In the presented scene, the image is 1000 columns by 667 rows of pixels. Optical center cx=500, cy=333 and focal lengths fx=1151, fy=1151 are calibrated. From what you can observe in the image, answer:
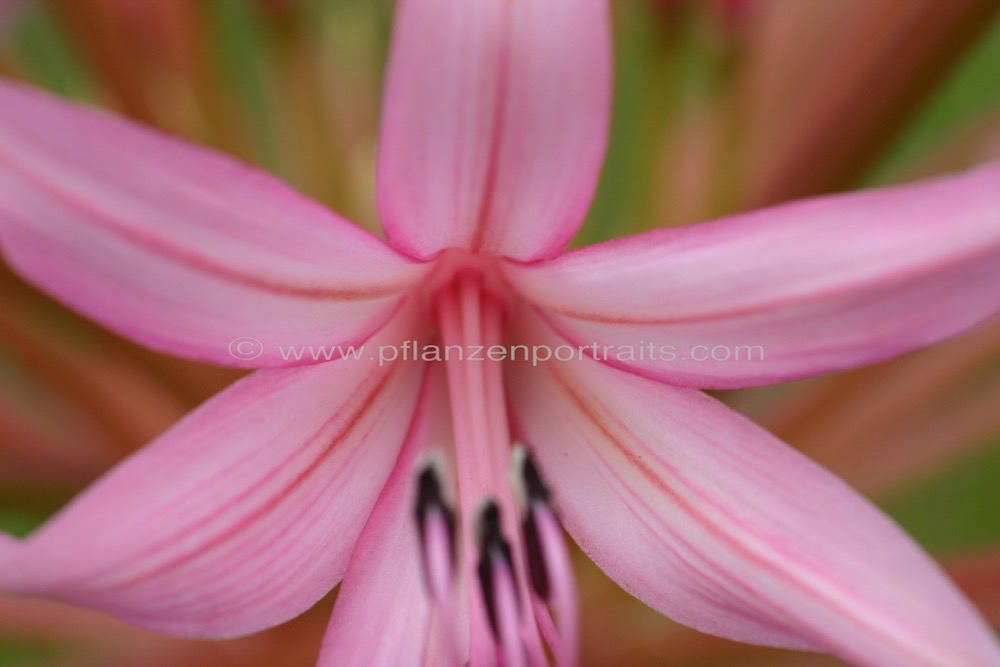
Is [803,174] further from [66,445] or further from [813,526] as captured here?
[66,445]

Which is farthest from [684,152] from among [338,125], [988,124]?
[338,125]

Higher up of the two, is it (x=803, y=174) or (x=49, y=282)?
(x=803, y=174)

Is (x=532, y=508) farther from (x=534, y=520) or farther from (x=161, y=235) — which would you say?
(x=161, y=235)

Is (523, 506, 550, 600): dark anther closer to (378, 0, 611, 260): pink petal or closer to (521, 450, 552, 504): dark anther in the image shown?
(521, 450, 552, 504): dark anther

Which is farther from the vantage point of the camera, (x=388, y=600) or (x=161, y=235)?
(x=388, y=600)

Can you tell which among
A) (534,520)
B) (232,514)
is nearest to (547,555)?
(534,520)

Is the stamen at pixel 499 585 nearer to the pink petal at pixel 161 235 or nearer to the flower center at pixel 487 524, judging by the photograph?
the flower center at pixel 487 524
